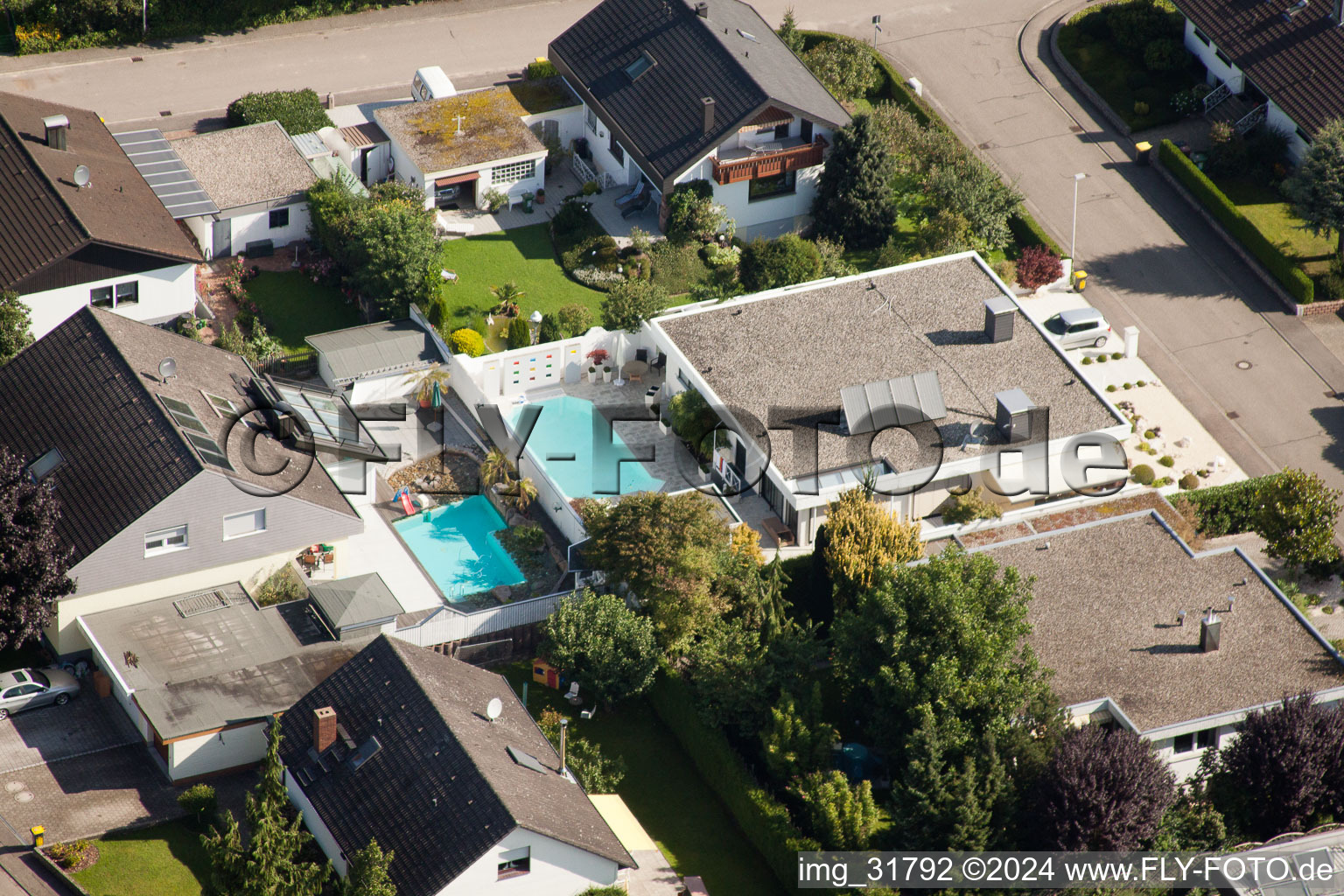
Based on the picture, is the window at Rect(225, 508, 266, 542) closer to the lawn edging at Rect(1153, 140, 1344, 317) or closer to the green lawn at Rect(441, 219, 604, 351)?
the green lawn at Rect(441, 219, 604, 351)

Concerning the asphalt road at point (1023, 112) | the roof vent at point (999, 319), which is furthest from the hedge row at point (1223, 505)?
the roof vent at point (999, 319)

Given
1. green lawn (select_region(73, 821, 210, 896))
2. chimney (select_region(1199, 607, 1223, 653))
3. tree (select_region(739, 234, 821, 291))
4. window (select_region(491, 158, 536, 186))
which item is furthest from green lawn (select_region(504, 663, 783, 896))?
window (select_region(491, 158, 536, 186))

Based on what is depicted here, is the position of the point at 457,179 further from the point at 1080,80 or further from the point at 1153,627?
the point at 1153,627

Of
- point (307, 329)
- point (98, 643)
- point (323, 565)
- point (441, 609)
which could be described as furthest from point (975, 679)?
point (307, 329)

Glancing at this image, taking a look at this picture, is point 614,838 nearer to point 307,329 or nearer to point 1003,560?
point 1003,560

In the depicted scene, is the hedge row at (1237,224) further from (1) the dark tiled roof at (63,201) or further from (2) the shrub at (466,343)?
(1) the dark tiled roof at (63,201)

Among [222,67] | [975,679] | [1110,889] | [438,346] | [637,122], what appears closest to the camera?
[1110,889]

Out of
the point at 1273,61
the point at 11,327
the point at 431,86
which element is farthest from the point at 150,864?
the point at 1273,61
